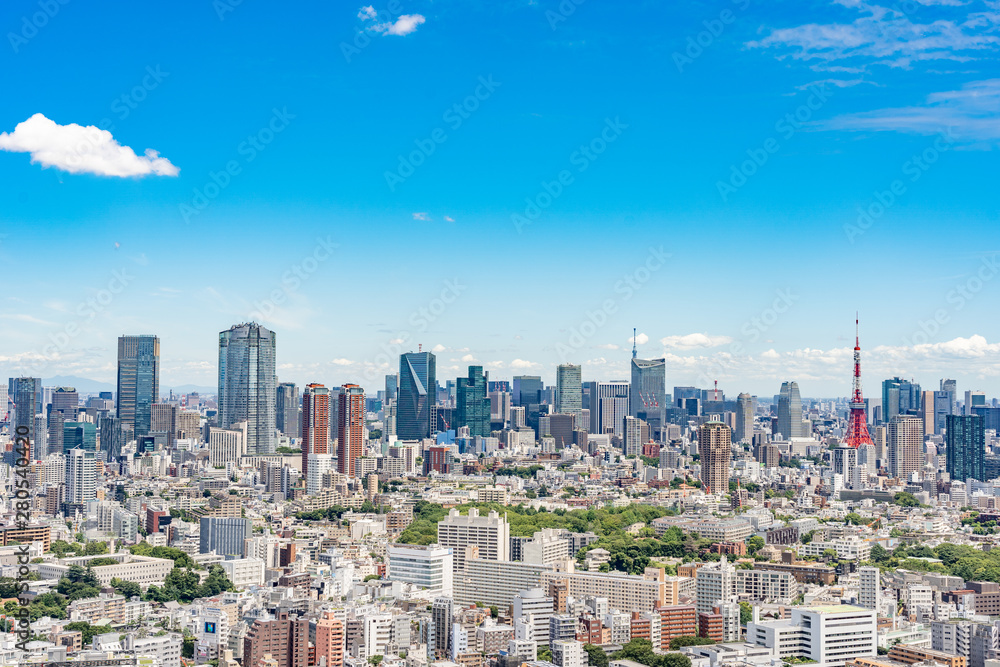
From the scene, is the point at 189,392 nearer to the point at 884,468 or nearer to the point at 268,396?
the point at 268,396

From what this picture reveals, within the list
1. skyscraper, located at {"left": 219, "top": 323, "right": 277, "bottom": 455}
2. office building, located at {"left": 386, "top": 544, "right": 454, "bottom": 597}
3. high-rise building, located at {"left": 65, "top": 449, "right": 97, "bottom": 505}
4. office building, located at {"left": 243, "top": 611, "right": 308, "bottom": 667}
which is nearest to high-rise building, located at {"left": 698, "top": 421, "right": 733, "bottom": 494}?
high-rise building, located at {"left": 65, "top": 449, "right": 97, "bottom": 505}

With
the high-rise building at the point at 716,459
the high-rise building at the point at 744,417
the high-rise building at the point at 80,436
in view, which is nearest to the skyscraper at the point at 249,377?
the high-rise building at the point at 80,436

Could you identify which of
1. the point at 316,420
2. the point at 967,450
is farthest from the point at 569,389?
the point at 967,450

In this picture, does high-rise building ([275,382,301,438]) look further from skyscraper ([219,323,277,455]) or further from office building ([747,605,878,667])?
office building ([747,605,878,667])

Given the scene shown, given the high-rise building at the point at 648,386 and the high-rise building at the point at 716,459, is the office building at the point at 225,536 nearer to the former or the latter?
the high-rise building at the point at 716,459

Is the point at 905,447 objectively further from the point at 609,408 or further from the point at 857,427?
the point at 609,408

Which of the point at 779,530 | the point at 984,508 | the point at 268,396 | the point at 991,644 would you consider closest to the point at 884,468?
Result: the point at 984,508
